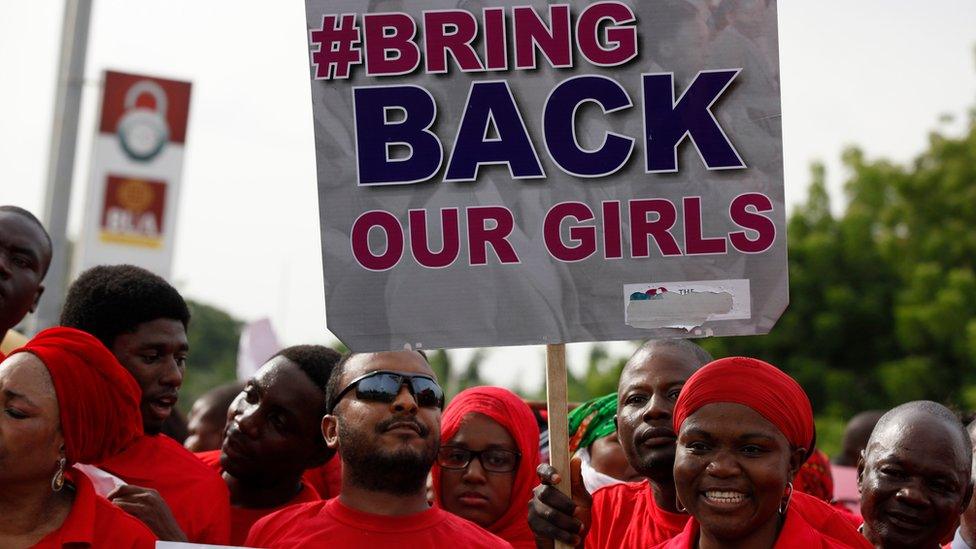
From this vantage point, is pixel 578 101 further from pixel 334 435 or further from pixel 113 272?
pixel 113 272

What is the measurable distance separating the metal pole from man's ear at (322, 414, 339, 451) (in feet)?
20.2

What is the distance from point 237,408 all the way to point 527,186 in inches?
62.7

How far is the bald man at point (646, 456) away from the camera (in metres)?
4.86

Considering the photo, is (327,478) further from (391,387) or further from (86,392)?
(86,392)

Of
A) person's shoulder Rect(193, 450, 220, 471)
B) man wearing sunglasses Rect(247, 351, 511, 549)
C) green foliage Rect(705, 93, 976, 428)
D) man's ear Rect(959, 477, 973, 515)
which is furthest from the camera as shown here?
green foliage Rect(705, 93, 976, 428)

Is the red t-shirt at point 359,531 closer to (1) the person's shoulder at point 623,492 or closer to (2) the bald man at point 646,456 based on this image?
(2) the bald man at point 646,456

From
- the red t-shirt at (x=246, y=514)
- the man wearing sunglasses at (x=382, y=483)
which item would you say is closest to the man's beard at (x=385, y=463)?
the man wearing sunglasses at (x=382, y=483)

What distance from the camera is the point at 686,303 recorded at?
4246 mm

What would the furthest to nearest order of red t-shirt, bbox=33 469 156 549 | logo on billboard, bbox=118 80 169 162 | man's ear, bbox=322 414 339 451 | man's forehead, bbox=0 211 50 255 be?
logo on billboard, bbox=118 80 169 162 < man's forehead, bbox=0 211 50 255 < man's ear, bbox=322 414 339 451 < red t-shirt, bbox=33 469 156 549

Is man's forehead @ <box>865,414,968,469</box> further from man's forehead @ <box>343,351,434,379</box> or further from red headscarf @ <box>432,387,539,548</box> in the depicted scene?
man's forehead @ <box>343,351,434,379</box>

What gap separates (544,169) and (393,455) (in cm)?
96

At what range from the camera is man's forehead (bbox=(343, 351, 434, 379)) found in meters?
4.41

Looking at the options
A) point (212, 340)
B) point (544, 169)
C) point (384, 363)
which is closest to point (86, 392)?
point (384, 363)

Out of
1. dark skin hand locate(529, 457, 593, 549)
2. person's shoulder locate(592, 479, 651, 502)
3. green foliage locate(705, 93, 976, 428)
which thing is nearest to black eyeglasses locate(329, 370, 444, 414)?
dark skin hand locate(529, 457, 593, 549)
